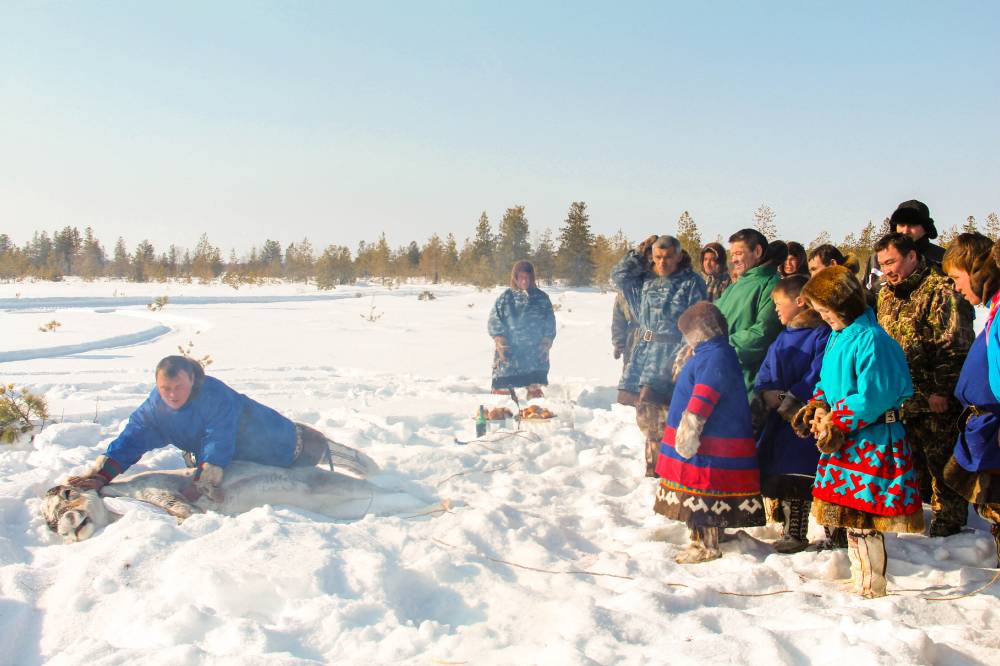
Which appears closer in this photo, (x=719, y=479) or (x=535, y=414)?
(x=719, y=479)

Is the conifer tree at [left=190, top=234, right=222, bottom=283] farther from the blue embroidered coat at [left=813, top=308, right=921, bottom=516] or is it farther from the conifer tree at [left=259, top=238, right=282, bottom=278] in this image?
the blue embroidered coat at [left=813, top=308, right=921, bottom=516]

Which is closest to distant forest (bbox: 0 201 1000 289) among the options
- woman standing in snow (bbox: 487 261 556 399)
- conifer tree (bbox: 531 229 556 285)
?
conifer tree (bbox: 531 229 556 285)

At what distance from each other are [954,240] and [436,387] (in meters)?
6.34

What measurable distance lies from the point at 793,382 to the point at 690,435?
682 millimetres

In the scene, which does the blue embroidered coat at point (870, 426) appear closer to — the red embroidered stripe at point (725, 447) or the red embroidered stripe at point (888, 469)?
the red embroidered stripe at point (888, 469)

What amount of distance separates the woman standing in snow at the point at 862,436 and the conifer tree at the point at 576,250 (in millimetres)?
42663

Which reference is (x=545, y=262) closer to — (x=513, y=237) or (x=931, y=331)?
(x=513, y=237)

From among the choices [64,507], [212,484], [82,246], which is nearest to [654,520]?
[212,484]

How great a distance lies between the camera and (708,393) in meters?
3.69

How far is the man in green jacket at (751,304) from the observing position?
440 cm

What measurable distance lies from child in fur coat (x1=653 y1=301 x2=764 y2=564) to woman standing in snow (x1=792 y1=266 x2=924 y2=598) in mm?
467

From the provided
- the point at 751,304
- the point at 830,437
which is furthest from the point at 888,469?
the point at 751,304

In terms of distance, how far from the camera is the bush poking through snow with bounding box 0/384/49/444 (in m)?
5.45

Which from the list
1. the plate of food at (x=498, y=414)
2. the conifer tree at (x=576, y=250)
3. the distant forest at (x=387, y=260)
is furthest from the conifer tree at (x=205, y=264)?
the plate of food at (x=498, y=414)
